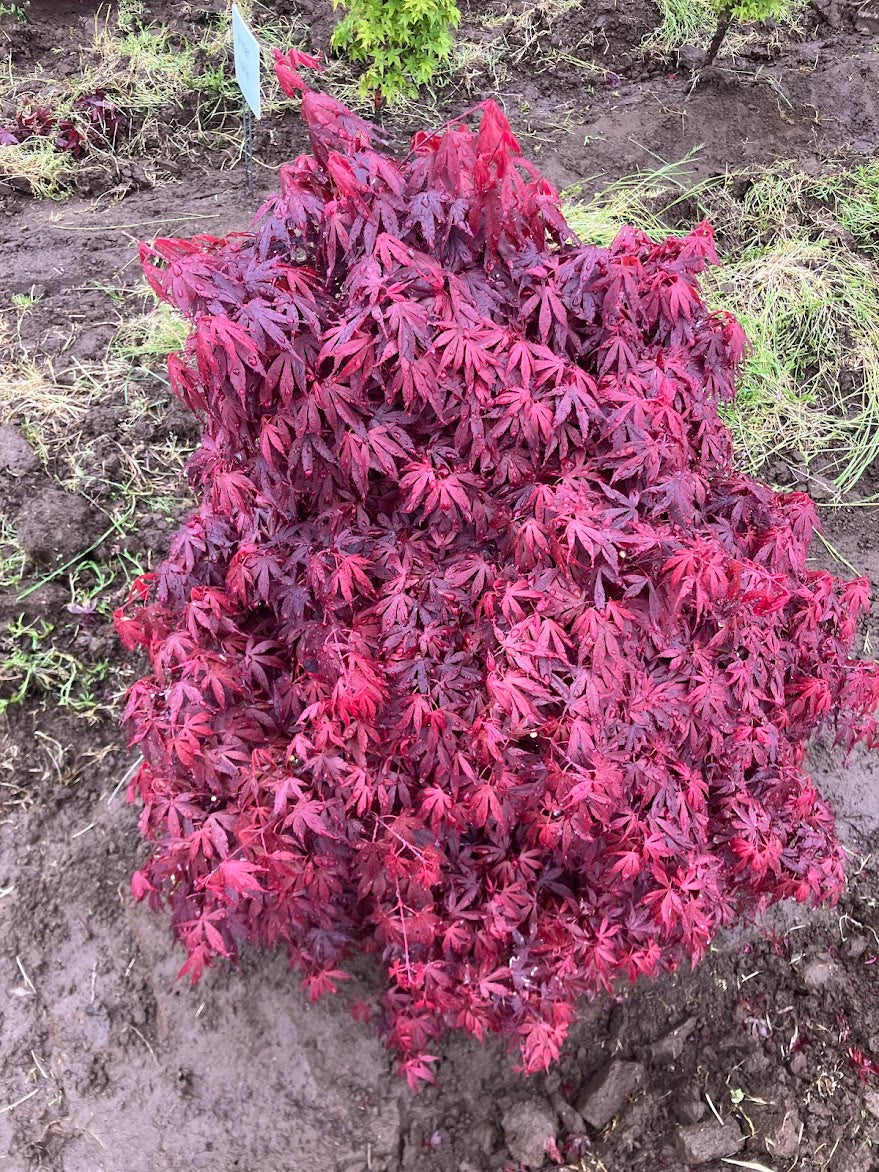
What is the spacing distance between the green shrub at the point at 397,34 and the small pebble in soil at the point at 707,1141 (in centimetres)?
407

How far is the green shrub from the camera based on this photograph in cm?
345

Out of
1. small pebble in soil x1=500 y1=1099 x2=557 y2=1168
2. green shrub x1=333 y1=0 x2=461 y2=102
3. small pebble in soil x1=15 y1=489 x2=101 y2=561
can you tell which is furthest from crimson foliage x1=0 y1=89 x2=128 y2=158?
small pebble in soil x1=500 y1=1099 x2=557 y2=1168

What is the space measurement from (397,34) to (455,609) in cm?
311

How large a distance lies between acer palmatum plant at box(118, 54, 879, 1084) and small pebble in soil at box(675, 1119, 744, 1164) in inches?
21.6

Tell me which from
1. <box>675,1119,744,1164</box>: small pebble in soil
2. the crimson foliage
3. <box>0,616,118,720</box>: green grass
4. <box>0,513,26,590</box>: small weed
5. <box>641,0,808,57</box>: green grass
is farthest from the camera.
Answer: <box>641,0,808,57</box>: green grass

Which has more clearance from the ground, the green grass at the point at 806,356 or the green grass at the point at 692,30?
the green grass at the point at 692,30

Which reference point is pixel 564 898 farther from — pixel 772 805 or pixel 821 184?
pixel 821 184

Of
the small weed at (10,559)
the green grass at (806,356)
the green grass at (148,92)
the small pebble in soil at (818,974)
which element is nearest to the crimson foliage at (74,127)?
the green grass at (148,92)

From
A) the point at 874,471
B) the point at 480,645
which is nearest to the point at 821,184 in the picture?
the point at 874,471

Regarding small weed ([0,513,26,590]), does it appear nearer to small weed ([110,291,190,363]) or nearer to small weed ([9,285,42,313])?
small weed ([110,291,190,363])

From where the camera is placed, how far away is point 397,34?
3.53 meters

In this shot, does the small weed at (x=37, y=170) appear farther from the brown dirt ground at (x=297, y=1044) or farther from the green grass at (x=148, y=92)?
the brown dirt ground at (x=297, y=1044)

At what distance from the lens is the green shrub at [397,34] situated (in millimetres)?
3453

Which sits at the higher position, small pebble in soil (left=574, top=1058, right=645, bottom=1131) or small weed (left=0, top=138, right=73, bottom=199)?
small weed (left=0, top=138, right=73, bottom=199)
